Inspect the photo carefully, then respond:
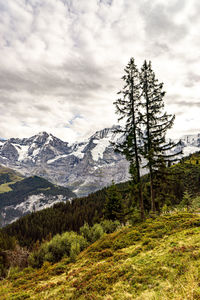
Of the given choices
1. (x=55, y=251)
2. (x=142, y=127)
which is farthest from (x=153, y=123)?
(x=55, y=251)

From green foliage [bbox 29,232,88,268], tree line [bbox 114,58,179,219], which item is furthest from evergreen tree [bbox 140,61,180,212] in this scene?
green foliage [bbox 29,232,88,268]

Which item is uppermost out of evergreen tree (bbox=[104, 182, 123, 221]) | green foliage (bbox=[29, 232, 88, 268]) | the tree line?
the tree line

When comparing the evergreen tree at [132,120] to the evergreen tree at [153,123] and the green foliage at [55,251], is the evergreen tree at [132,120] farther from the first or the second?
the green foliage at [55,251]

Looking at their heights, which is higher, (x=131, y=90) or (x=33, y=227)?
(x=131, y=90)

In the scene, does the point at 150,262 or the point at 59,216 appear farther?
the point at 59,216

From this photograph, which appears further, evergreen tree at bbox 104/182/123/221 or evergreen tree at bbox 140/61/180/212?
evergreen tree at bbox 104/182/123/221

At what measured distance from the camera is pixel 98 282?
7.78 meters

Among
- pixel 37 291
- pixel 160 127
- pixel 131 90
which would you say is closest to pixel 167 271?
pixel 37 291

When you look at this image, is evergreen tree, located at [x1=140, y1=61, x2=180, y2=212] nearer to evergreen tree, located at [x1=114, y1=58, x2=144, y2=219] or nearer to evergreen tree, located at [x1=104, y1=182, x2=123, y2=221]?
evergreen tree, located at [x1=114, y1=58, x2=144, y2=219]

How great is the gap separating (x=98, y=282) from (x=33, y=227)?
342 feet

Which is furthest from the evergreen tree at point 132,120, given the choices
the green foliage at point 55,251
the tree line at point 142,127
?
the green foliage at point 55,251

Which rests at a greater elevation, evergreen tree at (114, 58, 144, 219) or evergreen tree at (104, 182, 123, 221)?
evergreen tree at (114, 58, 144, 219)

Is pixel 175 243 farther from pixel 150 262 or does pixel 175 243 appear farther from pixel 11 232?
pixel 11 232

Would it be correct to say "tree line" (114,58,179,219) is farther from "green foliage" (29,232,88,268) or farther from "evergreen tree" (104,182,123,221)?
"evergreen tree" (104,182,123,221)
